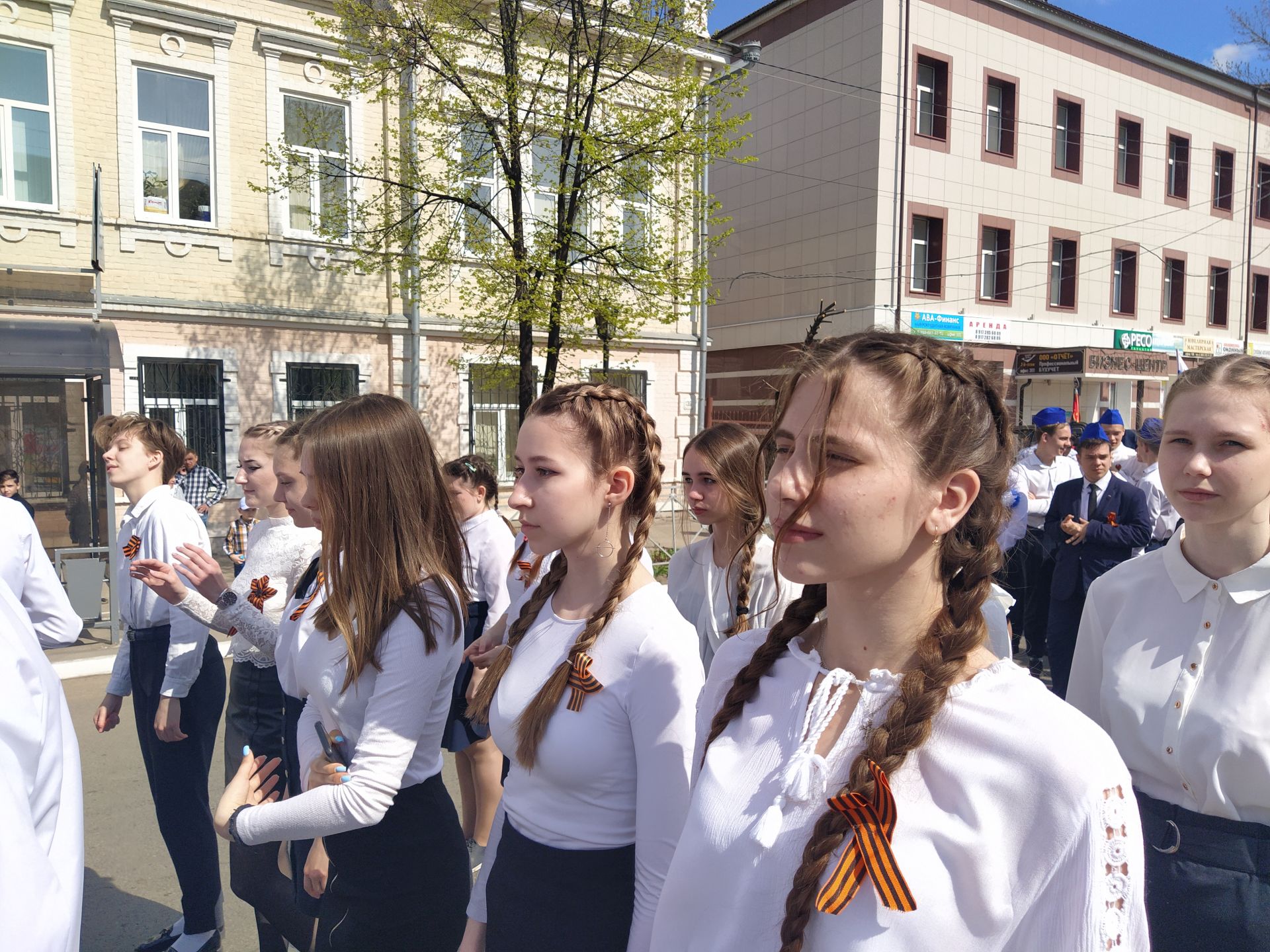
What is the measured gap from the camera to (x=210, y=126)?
13.0 meters

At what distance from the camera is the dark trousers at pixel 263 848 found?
2613 mm

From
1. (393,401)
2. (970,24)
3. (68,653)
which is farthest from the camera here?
(970,24)

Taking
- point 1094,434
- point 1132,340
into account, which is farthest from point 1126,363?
point 1094,434

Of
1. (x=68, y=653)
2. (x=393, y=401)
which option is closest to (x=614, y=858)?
(x=393, y=401)

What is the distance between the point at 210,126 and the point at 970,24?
16958 mm

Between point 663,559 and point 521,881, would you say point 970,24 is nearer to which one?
point 663,559

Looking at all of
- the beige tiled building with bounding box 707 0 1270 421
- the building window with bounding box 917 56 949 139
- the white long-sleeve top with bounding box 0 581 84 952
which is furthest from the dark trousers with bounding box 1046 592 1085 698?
the building window with bounding box 917 56 949 139

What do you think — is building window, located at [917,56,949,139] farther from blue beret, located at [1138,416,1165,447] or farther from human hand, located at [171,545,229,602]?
human hand, located at [171,545,229,602]

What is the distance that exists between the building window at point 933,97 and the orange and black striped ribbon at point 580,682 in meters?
20.9

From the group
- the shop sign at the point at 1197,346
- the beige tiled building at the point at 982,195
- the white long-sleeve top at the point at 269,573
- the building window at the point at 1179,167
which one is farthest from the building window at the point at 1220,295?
the white long-sleeve top at the point at 269,573

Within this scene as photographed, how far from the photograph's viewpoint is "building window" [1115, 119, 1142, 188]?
23.5 meters

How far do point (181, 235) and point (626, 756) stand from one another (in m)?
13.6

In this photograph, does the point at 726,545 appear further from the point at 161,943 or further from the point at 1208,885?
the point at 161,943

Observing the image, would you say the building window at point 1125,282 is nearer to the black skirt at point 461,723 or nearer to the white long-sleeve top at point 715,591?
the white long-sleeve top at point 715,591
